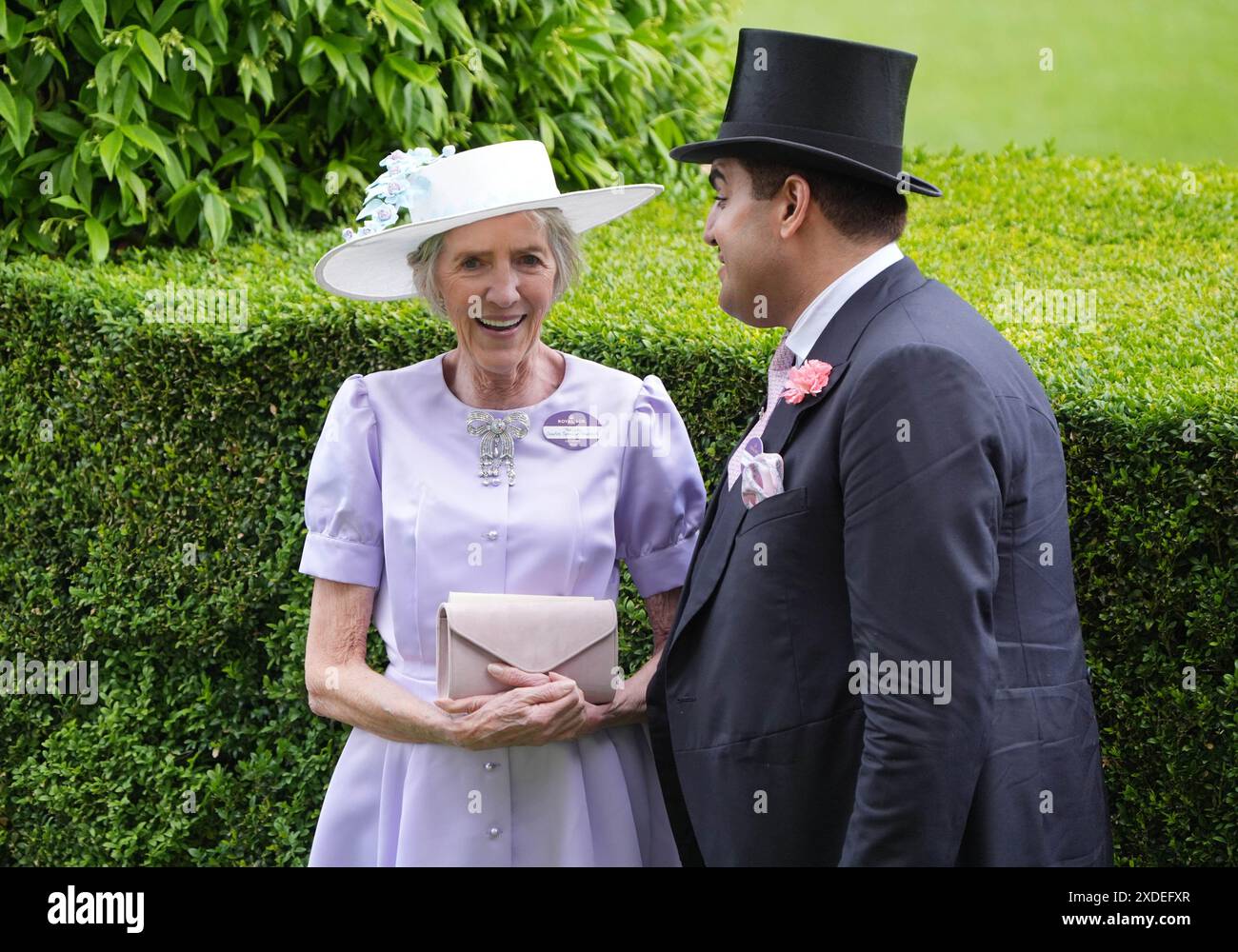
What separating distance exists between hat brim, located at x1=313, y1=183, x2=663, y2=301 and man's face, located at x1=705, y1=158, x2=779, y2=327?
41 centimetres

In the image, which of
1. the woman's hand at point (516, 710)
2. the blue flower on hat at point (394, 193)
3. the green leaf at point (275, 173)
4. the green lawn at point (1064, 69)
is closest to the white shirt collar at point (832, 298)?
the woman's hand at point (516, 710)

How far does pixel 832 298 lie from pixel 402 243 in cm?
99

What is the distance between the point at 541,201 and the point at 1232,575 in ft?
5.87

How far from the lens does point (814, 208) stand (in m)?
2.38

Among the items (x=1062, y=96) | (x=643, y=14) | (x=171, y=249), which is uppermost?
(x=1062, y=96)

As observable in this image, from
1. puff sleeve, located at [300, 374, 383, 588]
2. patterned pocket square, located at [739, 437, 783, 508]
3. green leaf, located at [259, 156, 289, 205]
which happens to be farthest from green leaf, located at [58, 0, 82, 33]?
patterned pocket square, located at [739, 437, 783, 508]

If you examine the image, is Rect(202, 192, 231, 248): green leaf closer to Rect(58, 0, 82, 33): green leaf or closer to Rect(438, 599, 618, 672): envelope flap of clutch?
Rect(58, 0, 82, 33): green leaf

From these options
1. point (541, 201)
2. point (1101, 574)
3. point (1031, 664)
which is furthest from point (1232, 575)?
point (541, 201)

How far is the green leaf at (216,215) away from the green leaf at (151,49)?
1.53 ft

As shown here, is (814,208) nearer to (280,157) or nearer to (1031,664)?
(1031,664)

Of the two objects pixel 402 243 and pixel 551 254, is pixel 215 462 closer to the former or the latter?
pixel 402 243

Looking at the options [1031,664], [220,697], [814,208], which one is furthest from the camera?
[220,697]

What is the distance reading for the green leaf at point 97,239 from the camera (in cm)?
507

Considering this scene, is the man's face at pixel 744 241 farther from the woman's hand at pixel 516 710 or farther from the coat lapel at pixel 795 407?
the woman's hand at pixel 516 710
